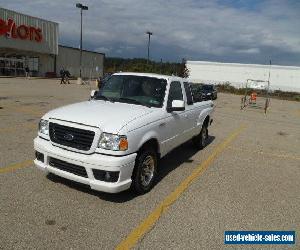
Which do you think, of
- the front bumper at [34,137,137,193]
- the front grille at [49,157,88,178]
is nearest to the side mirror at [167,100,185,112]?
the front bumper at [34,137,137,193]

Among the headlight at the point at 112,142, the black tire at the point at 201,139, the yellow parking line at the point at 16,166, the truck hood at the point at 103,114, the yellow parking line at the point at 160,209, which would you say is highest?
the truck hood at the point at 103,114

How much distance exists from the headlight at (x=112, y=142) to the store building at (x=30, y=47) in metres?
38.3

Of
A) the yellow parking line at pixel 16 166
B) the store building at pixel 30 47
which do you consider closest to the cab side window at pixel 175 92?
the yellow parking line at pixel 16 166

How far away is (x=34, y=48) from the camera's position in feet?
145

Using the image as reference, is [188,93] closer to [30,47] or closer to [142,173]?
[142,173]

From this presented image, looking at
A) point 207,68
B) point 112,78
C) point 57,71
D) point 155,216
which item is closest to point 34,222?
point 155,216

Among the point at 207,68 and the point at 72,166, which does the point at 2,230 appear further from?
the point at 207,68

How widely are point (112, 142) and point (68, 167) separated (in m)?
0.79

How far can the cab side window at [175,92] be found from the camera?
6507mm

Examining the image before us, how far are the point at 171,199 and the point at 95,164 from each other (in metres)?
1.50

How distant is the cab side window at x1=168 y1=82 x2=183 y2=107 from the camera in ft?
21.3

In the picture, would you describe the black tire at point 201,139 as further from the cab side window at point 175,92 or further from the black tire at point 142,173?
the black tire at point 142,173

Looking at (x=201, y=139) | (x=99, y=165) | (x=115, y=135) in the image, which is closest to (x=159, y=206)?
(x=99, y=165)

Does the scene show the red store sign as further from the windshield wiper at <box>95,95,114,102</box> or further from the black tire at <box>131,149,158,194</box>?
the black tire at <box>131,149,158,194</box>
